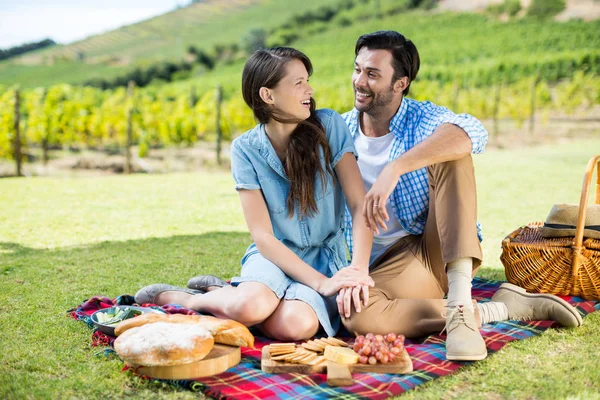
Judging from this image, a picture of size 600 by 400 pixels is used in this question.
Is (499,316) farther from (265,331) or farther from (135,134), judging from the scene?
(135,134)

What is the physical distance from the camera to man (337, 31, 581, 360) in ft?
8.37

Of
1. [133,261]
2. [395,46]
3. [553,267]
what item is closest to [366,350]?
[553,267]

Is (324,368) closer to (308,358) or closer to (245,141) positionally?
(308,358)

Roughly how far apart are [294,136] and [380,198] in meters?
0.56

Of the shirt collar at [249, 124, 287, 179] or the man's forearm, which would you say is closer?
the man's forearm

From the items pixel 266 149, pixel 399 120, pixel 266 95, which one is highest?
pixel 266 95

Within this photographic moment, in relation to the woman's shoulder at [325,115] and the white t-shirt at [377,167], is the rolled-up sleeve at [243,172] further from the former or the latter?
the white t-shirt at [377,167]

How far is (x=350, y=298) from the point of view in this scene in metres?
2.60

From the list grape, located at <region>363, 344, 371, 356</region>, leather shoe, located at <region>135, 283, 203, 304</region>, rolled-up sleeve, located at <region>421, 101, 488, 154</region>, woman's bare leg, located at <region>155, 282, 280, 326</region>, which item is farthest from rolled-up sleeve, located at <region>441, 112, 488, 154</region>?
leather shoe, located at <region>135, 283, 203, 304</region>

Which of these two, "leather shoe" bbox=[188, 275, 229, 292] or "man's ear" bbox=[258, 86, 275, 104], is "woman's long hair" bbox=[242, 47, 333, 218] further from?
"leather shoe" bbox=[188, 275, 229, 292]

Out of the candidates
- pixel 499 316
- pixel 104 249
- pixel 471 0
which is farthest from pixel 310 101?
pixel 471 0

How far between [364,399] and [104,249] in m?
3.18

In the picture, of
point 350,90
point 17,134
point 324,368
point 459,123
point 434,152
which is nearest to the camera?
point 324,368

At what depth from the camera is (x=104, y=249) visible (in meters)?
4.75
